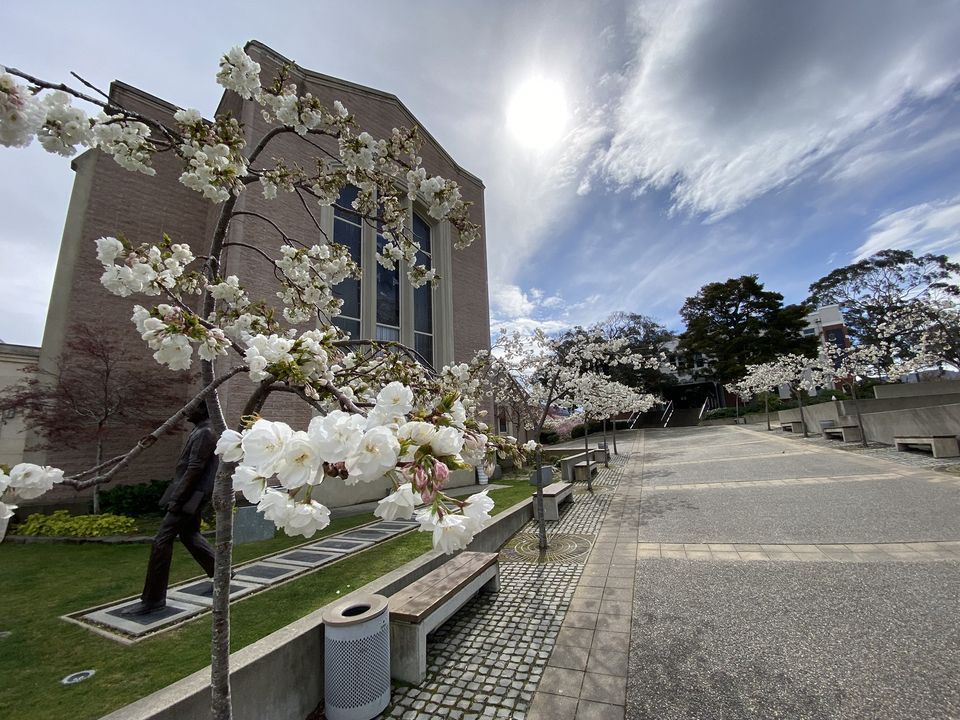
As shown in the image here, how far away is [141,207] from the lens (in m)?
10.9

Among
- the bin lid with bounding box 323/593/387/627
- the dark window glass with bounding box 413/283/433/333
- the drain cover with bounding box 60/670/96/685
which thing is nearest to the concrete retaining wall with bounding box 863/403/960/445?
the dark window glass with bounding box 413/283/433/333

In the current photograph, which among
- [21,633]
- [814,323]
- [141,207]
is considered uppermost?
[814,323]

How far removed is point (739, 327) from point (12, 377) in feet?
147

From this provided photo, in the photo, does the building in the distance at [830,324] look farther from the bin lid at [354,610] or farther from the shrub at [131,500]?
the shrub at [131,500]

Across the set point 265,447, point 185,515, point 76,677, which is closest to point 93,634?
point 76,677

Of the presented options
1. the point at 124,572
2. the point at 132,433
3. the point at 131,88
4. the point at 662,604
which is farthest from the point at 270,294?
the point at 662,604

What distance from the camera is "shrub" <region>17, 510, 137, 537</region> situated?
743 cm

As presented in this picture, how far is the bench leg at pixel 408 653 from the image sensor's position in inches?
129

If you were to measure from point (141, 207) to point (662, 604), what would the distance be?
14.6 m

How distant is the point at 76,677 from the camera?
2.85 m

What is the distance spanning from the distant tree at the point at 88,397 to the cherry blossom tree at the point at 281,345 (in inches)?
319

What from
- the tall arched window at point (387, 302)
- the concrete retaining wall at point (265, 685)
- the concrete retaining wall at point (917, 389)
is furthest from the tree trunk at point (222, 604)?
the concrete retaining wall at point (917, 389)

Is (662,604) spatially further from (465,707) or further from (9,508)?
(9,508)

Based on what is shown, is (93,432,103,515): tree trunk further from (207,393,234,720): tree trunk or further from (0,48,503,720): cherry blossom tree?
(207,393,234,720): tree trunk
